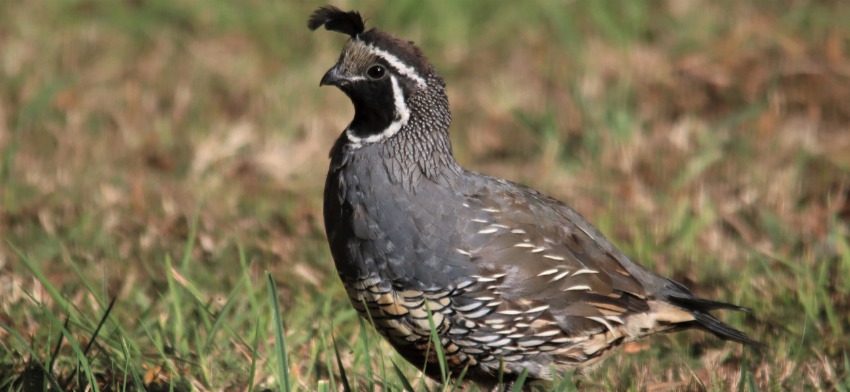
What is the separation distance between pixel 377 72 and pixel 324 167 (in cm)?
234

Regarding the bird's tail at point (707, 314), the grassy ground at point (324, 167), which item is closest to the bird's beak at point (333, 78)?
the grassy ground at point (324, 167)

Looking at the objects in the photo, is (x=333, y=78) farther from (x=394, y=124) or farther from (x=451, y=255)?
(x=451, y=255)

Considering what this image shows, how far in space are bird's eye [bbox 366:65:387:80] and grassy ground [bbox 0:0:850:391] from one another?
2.46ft

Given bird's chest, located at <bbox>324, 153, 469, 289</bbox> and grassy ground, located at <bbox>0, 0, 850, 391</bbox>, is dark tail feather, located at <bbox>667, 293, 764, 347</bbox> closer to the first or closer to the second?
grassy ground, located at <bbox>0, 0, 850, 391</bbox>

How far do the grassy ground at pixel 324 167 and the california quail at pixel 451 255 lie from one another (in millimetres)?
167

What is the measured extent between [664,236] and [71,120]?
3237 mm

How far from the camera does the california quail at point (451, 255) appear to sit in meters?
3.53

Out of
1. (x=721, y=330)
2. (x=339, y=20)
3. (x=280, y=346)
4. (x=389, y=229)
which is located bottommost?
(x=280, y=346)

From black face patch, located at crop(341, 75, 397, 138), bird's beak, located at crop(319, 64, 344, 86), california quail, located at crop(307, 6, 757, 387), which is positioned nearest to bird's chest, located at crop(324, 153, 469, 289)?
california quail, located at crop(307, 6, 757, 387)

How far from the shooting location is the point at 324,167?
6.10m

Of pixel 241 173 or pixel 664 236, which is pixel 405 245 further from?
pixel 241 173

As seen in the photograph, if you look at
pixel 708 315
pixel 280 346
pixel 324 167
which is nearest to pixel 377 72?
pixel 280 346

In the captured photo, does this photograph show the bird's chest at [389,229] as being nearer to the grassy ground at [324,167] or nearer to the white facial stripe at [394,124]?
the white facial stripe at [394,124]

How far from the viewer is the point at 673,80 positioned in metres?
6.88
